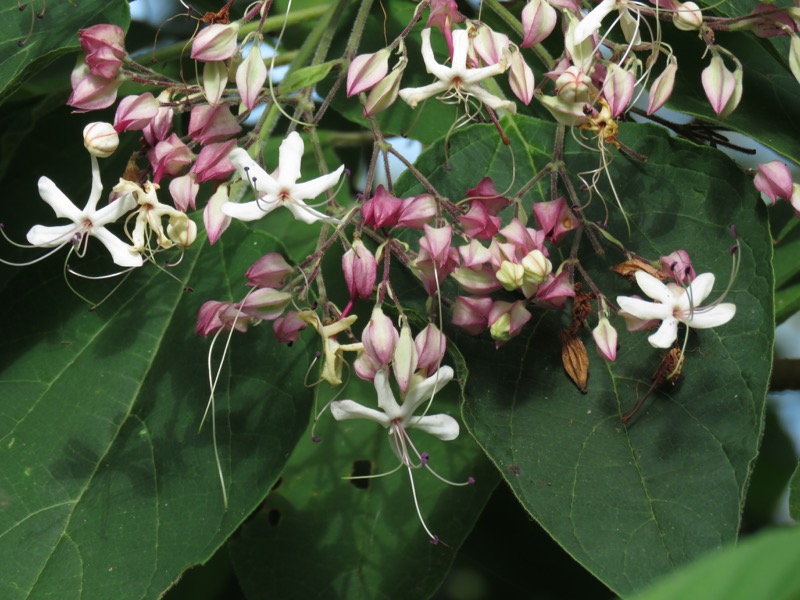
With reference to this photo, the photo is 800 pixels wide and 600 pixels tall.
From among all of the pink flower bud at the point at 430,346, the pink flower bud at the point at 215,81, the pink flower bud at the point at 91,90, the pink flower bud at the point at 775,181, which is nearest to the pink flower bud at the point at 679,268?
the pink flower bud at the point at 775,181

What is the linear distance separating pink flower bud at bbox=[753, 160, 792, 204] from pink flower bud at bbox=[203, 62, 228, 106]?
0.54 m

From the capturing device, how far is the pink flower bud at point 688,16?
3.22 feet

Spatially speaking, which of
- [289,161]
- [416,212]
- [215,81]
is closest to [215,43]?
[215,81]

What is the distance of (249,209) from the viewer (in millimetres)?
940

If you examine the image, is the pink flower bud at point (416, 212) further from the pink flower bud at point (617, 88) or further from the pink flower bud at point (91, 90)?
the pink flower bud at point (91, 90)

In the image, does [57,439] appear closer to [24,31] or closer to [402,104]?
[24,31]

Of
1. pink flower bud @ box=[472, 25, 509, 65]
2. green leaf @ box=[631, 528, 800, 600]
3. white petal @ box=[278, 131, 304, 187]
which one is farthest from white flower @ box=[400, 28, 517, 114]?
green leaf @ box=[631, 528, 800, 600]

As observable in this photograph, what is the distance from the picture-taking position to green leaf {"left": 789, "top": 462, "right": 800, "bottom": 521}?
100 cm

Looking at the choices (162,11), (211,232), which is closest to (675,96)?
(211,232)

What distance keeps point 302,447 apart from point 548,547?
488 mm

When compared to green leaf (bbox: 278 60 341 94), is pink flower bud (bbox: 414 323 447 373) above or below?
below

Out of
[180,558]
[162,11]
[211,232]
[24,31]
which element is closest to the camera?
[211,232]

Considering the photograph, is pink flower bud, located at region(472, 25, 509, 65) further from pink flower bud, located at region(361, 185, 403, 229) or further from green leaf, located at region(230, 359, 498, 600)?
green leaf, located at region(230, 359, 498, 600)

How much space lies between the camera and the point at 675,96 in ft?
3.76
